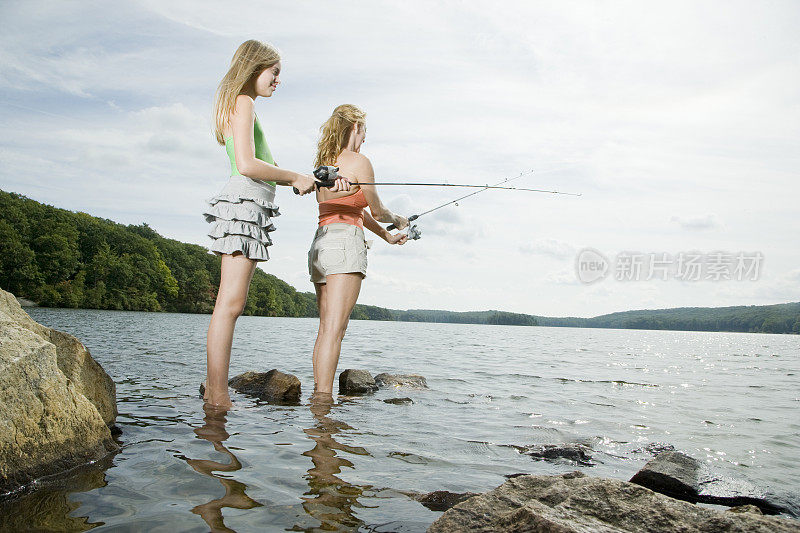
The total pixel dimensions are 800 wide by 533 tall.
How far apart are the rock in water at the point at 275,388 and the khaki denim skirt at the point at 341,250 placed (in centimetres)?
148

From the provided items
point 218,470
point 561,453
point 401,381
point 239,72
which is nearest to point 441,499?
point 218,470

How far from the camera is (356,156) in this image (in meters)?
5.26

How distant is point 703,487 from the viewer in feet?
11.9

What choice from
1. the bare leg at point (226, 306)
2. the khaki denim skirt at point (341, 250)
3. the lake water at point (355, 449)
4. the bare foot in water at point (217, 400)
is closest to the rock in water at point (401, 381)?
the lake water at point (355, 449)

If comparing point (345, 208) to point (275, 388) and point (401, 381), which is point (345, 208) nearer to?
point (275, 388)

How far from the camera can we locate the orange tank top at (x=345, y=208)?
5.33m

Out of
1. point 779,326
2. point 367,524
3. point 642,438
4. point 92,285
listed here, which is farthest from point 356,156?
point 779,326

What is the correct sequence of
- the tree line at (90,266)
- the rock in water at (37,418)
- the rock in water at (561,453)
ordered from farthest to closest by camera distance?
1. the tree line at (90,266)
2. the rock in water at (561,453)
3. the rock in water at (37,418)

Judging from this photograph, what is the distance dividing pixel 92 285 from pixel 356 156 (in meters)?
76.3

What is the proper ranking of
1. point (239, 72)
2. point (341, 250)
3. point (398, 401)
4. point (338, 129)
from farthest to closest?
1. point (398, 401)
2. point (338, 129)
3. point (341, 250)
4. point (239, 72)

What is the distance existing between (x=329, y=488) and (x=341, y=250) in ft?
8.28

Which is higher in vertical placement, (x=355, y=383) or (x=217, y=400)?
(x=217, y=400)

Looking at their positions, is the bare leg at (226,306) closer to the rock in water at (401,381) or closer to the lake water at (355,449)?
the lake water at (355,449)

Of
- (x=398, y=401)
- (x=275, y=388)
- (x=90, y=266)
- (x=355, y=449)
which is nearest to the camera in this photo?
(x=355, y=449)
